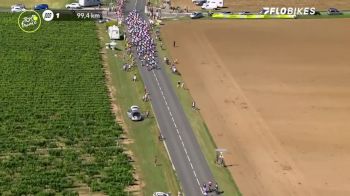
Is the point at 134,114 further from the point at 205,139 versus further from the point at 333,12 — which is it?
the point at 333,12

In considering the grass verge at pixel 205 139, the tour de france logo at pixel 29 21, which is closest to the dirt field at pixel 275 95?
the grass verge at pixel 205 139

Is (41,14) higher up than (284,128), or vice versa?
(41,14)

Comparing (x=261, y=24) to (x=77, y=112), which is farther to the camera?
(x=261, y=24)

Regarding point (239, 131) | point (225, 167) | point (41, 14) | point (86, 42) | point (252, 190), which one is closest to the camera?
point (252, 190)

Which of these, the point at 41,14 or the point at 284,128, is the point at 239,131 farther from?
the point at 41,14

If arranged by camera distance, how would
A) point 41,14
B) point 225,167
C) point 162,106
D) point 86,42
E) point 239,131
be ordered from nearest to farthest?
1. point 225,167
2. point 239,131
3. point 162,106
4. point 86,42
5. point 41,14

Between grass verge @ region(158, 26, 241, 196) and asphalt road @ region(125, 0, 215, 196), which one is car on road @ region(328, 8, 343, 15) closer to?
grass verge @ region(158, 26, 241, 196)

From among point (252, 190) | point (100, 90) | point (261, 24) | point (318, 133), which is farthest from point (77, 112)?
point (261, 24)
